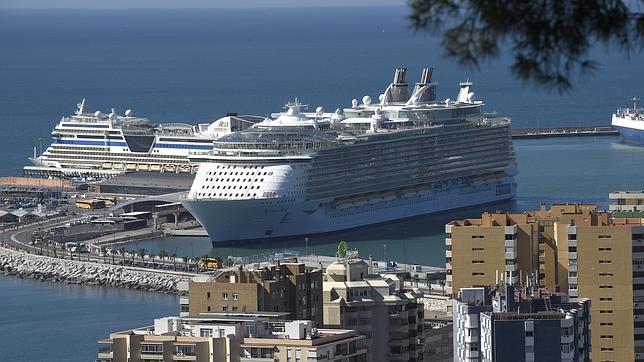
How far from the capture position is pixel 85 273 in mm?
39812

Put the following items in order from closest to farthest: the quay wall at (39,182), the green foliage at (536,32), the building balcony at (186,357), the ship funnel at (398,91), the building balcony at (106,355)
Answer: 1. the green foliage at (536,32)
2. the building balcony at (186,357)
3. the building balcony at (106,355)
4. the ship funnel at (398,91)
5. the quay wall at (39,182)

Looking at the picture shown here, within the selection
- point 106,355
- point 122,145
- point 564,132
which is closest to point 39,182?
point 122,145

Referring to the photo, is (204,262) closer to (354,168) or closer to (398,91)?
(354,168)

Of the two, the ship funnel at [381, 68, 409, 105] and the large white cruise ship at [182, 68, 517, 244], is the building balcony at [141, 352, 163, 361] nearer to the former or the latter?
the large white cruise ship at [182, 68, 517, 244]

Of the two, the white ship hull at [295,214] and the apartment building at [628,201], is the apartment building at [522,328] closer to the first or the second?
the apartment building at [628,201]

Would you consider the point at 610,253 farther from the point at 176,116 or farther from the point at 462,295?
the point at 176,116

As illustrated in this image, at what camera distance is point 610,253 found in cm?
2205

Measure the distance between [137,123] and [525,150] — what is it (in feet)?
45.1

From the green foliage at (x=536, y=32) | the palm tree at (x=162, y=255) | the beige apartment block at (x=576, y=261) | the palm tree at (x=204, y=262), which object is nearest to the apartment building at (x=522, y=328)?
the beige apartment block at (x=576, y=261)

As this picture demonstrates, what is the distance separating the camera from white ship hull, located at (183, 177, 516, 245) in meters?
45.9

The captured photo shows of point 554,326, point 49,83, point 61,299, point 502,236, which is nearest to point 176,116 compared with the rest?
point 49,83

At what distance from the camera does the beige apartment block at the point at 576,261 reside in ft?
70.8

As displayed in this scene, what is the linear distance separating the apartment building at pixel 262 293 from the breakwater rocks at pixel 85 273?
674 inches

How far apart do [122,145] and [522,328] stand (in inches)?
1693
